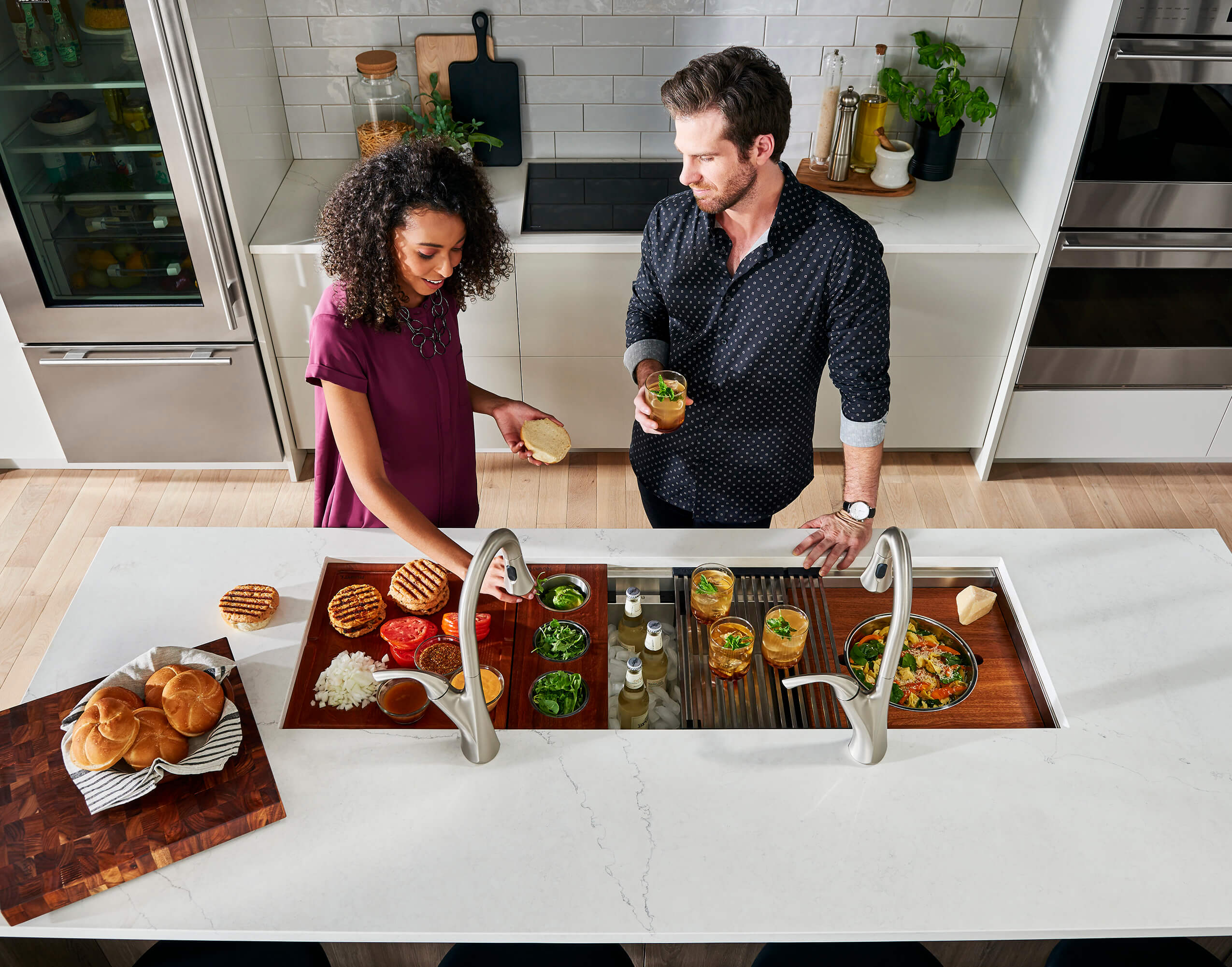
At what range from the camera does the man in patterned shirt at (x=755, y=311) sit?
72.5 inches

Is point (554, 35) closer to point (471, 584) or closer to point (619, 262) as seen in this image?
point (619, 262)

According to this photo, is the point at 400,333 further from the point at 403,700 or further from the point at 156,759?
the point at 156,759

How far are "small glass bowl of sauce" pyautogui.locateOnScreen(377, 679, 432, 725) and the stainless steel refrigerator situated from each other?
1.89 metres

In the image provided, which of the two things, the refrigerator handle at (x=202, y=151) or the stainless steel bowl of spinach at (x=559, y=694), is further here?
the refrigerator handle at (x=202, y=151)

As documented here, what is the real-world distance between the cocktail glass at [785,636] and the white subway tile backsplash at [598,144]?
7.69 ft

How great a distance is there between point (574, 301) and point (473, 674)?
2006mm

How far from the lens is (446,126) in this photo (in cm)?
333

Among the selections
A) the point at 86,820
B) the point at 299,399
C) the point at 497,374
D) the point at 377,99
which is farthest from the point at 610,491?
the point at 86,820

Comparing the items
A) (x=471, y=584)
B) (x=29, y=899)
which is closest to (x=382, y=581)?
(x=471, y=584)

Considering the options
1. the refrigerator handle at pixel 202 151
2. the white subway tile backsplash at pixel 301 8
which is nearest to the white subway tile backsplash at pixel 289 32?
the white subway tile backsplash at pixel 301 8

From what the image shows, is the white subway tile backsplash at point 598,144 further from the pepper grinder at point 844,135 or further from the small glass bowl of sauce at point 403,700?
the small glass bowl of sauce at point 403,700

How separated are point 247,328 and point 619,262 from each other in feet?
4.21

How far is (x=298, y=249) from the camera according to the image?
3139 millimetres

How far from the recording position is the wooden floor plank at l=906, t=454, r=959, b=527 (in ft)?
11.5
